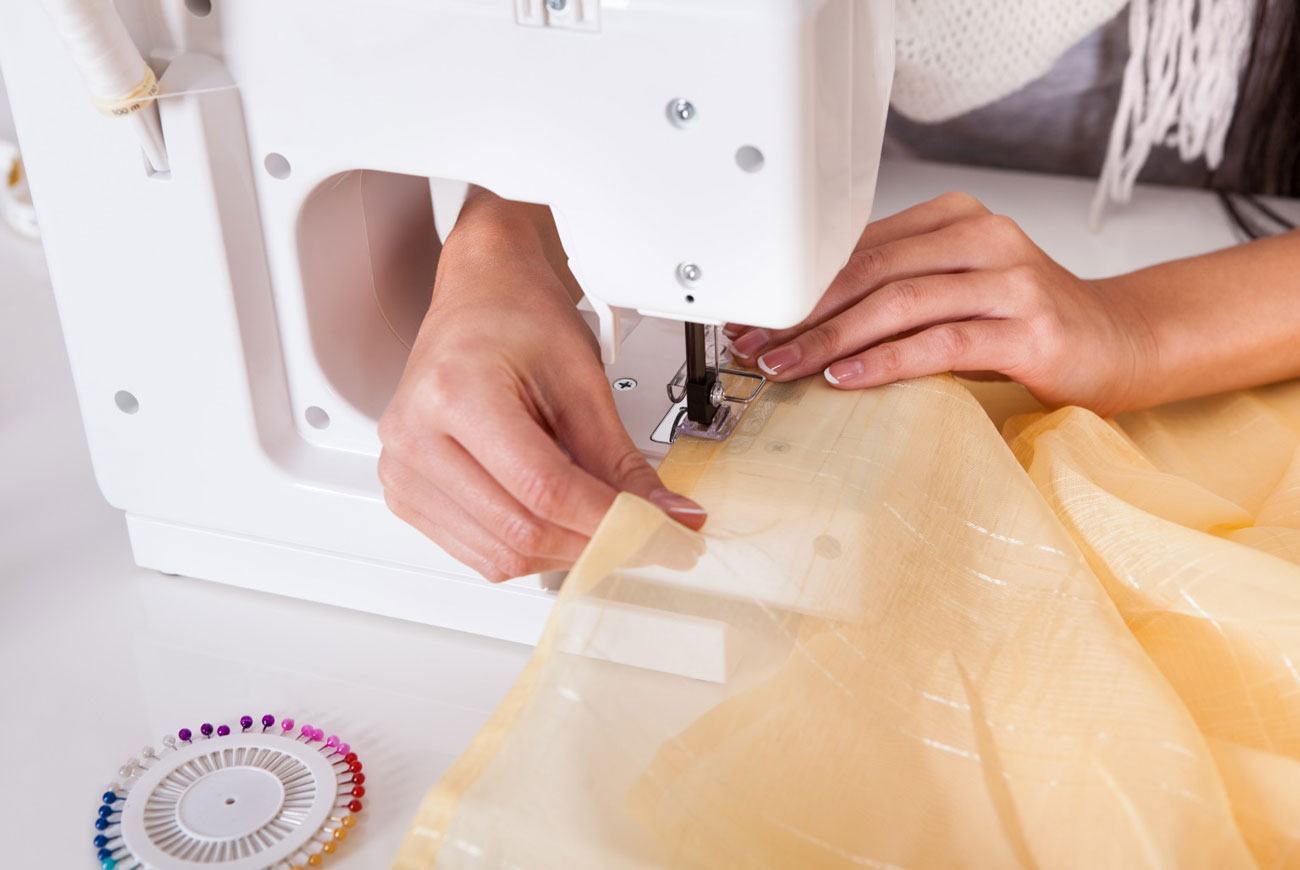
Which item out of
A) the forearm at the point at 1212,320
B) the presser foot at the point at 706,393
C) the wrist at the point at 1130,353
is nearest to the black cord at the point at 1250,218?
the forearm at the point at 1212,320

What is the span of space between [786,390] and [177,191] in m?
0.44

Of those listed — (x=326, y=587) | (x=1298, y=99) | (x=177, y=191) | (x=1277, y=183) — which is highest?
(x=177, y=191)

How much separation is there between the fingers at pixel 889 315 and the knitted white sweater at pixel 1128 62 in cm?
65

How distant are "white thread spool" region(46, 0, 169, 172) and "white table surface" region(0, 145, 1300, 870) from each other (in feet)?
1.23

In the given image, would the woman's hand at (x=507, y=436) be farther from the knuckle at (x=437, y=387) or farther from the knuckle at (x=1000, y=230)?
the knuckle at (x=1000, y=230)

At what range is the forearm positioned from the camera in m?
1.10

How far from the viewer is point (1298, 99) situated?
167 centimetres

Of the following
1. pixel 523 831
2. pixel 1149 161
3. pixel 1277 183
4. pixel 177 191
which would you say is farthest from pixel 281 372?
pixel 1277 183

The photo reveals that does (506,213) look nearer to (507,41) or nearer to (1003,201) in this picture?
(507,41)

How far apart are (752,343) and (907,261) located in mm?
135

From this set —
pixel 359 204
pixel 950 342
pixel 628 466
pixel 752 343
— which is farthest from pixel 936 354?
pixel 359 204

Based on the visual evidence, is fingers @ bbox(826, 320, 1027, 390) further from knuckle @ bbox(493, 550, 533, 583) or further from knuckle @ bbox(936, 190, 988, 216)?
knuckle @ bbox(493, 550, 533, 583)

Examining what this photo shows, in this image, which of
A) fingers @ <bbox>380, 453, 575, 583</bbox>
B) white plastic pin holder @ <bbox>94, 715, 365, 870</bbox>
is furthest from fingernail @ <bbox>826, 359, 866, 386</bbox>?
white plastic pin holder @ <bbox>94, 715, 365, 870</bbox>

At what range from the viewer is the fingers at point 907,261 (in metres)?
0.97
